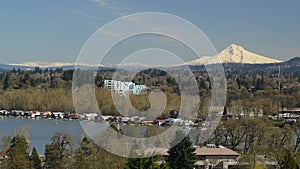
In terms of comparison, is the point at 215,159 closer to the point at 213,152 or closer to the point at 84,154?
the point at 213,152

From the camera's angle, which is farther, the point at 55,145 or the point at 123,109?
the point at 123,109

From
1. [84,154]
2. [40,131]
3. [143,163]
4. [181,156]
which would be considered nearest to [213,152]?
[181,156]

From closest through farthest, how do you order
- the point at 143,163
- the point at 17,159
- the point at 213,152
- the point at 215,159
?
the point at 143,163
the point at 17,159
the point at 215,159
the point at 213,152

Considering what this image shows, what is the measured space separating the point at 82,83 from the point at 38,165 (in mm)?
1676

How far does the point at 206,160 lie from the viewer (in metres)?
9.00

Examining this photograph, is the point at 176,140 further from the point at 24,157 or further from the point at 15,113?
the point at 15,113

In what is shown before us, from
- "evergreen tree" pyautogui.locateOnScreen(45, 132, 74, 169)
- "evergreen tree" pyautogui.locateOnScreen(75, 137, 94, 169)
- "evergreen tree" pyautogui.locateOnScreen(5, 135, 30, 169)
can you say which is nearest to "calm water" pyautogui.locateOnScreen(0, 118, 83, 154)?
"evergreen tree" pyautogui.locateOnScreen(45, 132, 74, 169)

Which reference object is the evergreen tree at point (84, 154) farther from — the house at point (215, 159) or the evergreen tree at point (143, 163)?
the house at point (215, 159)

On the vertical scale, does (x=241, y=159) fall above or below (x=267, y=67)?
below

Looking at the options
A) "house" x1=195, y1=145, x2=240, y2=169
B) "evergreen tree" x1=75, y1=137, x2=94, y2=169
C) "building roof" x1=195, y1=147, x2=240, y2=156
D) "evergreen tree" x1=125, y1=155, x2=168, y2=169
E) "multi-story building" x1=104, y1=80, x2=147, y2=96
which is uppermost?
"multi-story building" x1=104, y1=80, x2=147, y2=96

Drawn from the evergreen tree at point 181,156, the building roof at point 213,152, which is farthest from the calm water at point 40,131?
the evergreen tree at point 181,156

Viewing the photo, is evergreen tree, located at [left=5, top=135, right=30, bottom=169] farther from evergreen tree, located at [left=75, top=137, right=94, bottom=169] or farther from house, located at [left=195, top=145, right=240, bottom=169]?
house, located at [left=195, top=145, right=240, bottom=169]

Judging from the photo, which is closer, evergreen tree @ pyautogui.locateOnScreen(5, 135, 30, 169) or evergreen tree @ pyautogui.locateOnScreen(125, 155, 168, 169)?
evergreen tree @ pyautogui.locateOnScreen(125, 155, 168, 169)

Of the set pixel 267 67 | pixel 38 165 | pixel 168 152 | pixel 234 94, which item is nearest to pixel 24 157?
pixel 38 165
